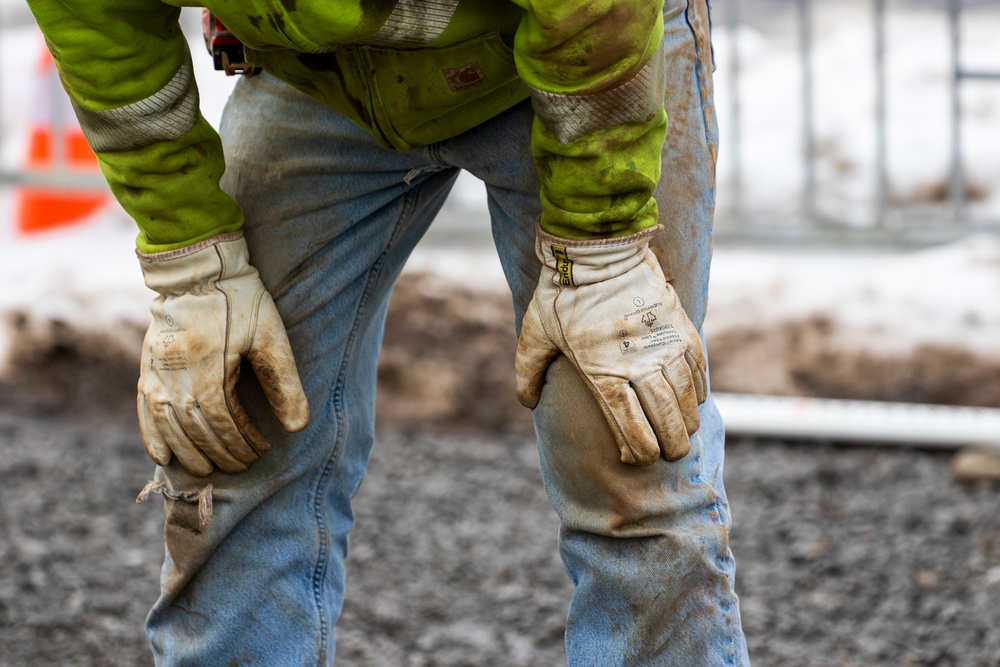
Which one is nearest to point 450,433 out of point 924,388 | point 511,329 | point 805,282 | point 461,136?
point 511,329

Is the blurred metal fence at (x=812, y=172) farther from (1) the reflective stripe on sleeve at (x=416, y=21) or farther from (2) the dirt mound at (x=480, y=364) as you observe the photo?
(1) the reflective stripe on sleeve at (x=416, y=21)

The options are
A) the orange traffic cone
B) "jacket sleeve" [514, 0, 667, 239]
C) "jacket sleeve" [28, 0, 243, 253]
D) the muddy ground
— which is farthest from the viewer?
the orange traffic cone

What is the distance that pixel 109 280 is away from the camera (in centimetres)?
399

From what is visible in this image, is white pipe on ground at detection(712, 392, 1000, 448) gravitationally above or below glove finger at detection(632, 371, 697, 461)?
below

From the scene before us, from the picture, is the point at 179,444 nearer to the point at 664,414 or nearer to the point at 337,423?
the point at 337,423

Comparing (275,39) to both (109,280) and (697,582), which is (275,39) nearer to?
(697,582)

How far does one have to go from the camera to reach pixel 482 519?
A: 3186 millimetres

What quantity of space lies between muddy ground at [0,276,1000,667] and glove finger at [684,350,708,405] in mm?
1210

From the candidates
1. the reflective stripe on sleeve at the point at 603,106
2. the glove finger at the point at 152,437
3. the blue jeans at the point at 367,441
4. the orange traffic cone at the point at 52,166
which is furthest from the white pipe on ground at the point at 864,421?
the orange traffic cone at the point at 52,166

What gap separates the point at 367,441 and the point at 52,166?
3207 millimetres

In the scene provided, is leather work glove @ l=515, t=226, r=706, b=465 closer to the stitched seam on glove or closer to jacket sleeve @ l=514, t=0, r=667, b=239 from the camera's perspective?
jacket sleeve @ l=514, t=0, r=667, b=239

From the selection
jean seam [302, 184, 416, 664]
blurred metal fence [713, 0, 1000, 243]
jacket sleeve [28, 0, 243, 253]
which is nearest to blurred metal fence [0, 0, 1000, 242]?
blurred metal fence [713, 0, 1000, 243]

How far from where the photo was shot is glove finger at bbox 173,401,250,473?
1.49 metres

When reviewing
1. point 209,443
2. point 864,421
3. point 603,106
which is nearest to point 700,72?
point 603,106
